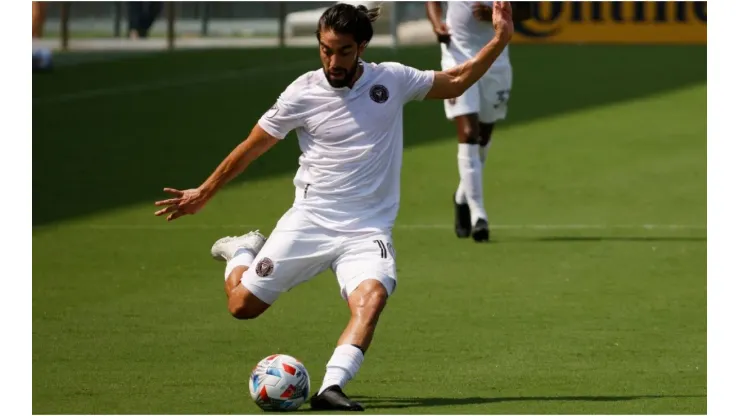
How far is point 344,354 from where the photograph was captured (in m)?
8.16

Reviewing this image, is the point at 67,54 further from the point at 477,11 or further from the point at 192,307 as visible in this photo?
the point at 192,307

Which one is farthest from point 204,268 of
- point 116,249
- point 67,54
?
point 67,54

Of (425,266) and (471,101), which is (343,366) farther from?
(471,101)

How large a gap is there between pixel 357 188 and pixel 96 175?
9.81 meters

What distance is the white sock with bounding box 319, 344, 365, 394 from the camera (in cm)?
808

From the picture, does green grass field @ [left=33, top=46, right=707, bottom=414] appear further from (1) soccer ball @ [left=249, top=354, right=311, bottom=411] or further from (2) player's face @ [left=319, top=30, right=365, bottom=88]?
(2) player's face @ [left=319, top=30, right=365, bottom=88]

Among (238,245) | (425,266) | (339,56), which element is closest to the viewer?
(339,56)

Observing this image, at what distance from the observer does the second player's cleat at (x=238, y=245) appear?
9.49m

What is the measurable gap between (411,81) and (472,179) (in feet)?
18.0

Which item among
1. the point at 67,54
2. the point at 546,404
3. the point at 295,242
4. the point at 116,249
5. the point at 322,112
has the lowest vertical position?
the point at 67,54

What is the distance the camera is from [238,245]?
375 inches

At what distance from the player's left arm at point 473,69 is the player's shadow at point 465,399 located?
154cm

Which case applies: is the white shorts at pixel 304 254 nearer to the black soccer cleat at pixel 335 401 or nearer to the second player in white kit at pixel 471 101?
the black soccer cleat at pixel 335 401

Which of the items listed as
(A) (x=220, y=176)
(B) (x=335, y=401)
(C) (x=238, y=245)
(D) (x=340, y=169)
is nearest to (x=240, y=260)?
(C) (x=238, y=245)
